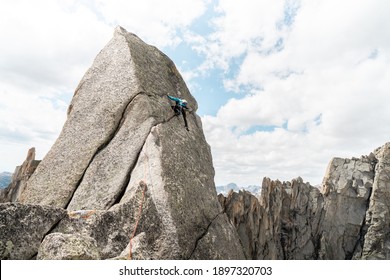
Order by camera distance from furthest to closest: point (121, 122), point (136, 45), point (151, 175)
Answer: point (136, 45), point (121, 122), point (151, 175)

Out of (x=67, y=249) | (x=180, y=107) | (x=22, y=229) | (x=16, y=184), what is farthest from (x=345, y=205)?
(x=67, y=249)

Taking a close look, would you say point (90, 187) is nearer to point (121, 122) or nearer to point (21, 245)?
point (121, 122)

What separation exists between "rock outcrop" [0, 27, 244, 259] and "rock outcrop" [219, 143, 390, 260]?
3988 cm

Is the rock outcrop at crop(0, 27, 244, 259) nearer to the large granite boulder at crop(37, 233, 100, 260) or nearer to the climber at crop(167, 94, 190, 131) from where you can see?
the climber at crop(167, 94, 190, 131)

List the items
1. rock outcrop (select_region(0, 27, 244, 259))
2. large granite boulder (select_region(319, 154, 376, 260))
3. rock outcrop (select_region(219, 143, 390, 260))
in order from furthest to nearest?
large granite boulder (select_region(319, 154, 376, 260)) < rock outcrop (select_region(219, 143, 390, 260)) < rock outcrop (select_region(0, 27, 244, 259))

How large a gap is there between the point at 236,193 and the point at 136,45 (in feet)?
99.9

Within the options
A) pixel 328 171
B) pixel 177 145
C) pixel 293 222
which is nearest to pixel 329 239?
pixel 293 222

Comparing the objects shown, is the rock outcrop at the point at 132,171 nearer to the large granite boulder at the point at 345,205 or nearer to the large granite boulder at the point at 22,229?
the large granite boulder at the point at 22,229

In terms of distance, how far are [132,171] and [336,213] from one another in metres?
68.0

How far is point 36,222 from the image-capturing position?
51.8ft

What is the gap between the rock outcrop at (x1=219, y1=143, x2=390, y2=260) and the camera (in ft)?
220

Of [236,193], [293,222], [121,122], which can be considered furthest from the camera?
[293,222]

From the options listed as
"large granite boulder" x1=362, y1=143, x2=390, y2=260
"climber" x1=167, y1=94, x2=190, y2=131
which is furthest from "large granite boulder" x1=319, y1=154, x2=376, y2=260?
"climber" x1=167, y1=94, x2=190, y2=131

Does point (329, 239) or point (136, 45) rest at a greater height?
point (136, 45)
